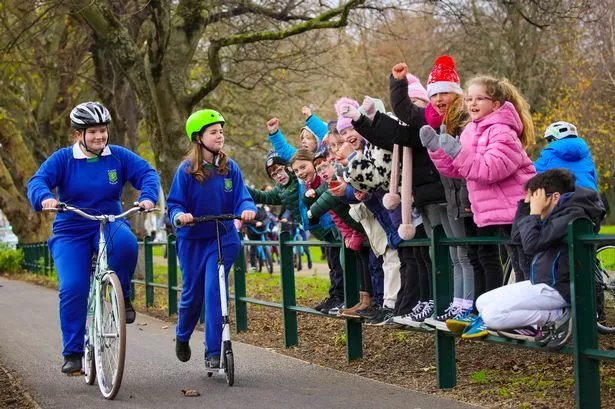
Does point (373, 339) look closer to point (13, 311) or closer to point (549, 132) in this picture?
point (549, 132)

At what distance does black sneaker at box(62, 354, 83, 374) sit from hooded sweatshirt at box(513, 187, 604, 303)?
3638 millimetres

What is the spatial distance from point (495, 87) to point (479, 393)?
6.65 feet

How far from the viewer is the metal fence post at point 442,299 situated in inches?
305

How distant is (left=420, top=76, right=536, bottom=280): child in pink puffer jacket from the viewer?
7.14 meters

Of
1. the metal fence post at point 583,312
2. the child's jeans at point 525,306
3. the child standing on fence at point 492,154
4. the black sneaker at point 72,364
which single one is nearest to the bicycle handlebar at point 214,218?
the black sneaker at point 72,364

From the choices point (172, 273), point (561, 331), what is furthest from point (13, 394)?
point (172, 273)

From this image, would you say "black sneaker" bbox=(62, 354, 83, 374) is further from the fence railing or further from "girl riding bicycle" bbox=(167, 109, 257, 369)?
the fence railing

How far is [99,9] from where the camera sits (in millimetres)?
18203

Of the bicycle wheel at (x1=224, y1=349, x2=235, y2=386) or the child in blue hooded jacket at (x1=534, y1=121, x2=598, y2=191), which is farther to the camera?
the child in blue hooded jacket at (x1=534, y1=121, x2=598, y2=191)

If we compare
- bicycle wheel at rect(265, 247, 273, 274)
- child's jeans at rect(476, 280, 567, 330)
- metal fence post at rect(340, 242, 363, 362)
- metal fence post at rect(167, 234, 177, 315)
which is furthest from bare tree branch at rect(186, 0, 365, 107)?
child's jeans at rect(476, 280, 567, 330)

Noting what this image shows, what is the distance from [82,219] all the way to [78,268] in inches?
14.7

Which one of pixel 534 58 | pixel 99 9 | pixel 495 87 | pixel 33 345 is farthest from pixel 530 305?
pixel 534 58

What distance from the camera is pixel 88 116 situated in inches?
331

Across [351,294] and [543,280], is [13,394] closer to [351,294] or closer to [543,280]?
[351,294]
